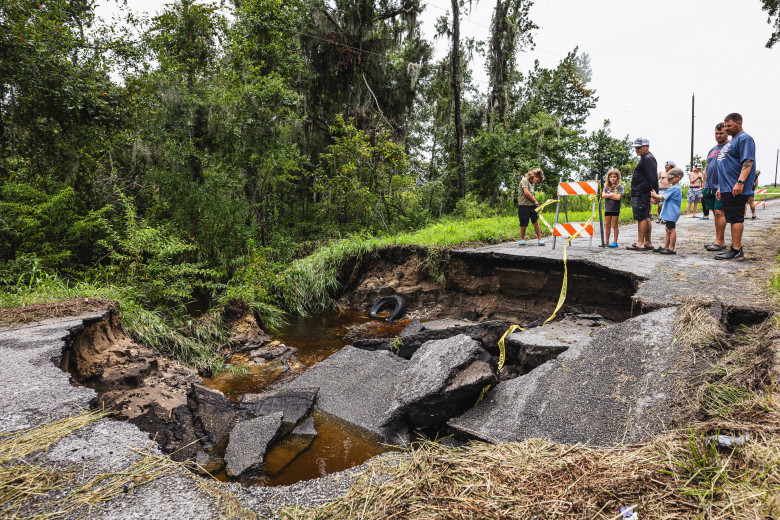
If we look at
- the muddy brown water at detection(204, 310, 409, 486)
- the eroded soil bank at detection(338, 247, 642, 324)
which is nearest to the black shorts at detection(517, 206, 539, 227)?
the eroded soil bank at detection(338, 247, 642, 324)

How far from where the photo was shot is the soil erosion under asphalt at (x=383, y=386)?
8.21ft

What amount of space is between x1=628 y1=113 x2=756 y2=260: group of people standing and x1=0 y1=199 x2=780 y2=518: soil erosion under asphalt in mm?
697

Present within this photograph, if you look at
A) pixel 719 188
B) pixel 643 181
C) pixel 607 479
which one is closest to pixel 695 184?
pixel 643 181

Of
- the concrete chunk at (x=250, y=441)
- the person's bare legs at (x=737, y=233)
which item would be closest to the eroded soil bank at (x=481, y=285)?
the person's bare legs at (x=737, y=233)

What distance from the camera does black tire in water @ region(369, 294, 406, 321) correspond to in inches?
321

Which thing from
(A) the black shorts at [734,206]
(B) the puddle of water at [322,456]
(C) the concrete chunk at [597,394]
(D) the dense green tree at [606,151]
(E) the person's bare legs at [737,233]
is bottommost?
(B) the puddle of water at [322,456]

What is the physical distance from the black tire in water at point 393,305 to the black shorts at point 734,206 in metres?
5.91

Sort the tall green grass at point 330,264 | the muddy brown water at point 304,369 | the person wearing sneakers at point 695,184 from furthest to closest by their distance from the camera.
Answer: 1. the person wearing sneakers at point 695,184
2. the tall green grass at point 330,264
3. the muddy brown water at point 304,369

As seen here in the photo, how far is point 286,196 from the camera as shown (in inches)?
604

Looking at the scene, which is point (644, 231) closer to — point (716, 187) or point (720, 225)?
point (720, 225)

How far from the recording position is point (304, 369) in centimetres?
584

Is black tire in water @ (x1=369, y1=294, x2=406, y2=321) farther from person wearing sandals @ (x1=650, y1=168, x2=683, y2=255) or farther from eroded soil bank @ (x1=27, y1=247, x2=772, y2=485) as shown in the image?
person wearing sandals @ (x1=650, y1=168, x2=683, y2=255)

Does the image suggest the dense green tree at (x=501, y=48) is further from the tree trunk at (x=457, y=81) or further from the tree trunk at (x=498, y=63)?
the tree trunk at (x=457, y=81)

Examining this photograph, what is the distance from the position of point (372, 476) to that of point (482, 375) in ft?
6.41
